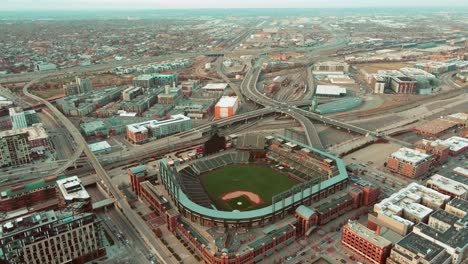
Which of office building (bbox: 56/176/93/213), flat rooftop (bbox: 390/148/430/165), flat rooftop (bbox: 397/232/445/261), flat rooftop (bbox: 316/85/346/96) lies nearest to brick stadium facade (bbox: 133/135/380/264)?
office building (bbox: 56/176/93/213)

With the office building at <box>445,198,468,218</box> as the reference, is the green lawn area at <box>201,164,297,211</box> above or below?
below

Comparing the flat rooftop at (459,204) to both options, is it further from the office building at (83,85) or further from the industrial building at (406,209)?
the office building at (83,85)

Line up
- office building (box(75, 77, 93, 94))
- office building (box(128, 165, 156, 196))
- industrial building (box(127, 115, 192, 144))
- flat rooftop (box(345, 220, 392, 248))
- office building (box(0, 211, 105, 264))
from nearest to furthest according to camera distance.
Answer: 1. office building (box(0, 211, 105, 264))
2. flat rooftop (box(345, 220, 392, 248))
3. office building (box(128, 165, 156, 196))
4. industrial building (box(127, 115, 192, 144))
5. office building (box(75, 77, 93, 94))

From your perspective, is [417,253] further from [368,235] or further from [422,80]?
[422,80]

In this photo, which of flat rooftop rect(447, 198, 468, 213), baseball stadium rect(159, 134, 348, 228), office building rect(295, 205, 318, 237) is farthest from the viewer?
baseball stadium rect(159, 134, 348, 228)

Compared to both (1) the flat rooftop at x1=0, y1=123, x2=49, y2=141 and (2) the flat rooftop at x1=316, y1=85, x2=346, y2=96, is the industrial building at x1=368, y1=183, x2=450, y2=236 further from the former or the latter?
(1) the flat rooftop at x1=0, y1=123, x2=49, y2=141

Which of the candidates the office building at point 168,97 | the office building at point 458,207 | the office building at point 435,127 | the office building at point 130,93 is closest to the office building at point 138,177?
the office building at point 458,207

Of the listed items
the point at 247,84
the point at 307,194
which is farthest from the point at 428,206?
the point at 247,84

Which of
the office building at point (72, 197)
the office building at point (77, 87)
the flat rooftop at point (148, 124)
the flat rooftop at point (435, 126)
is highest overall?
the office building at point (77, 87)
